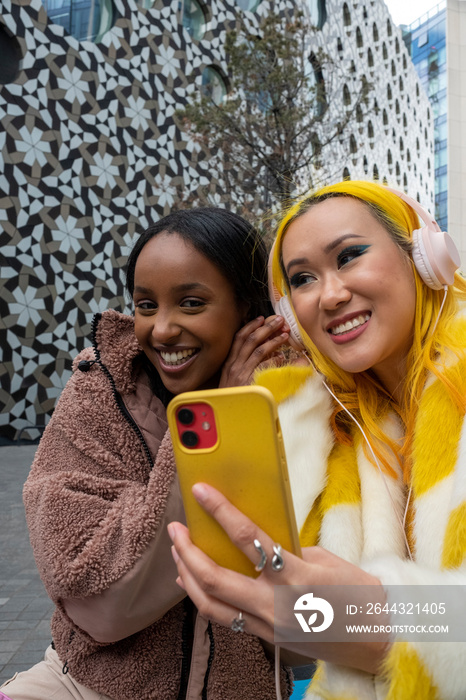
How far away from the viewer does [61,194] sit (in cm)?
1149

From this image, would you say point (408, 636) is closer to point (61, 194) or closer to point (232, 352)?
point (232, 352)

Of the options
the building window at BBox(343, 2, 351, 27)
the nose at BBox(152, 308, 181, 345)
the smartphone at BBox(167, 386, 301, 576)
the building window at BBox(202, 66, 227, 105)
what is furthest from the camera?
the building window at BBox(343, 2, 351, 27)

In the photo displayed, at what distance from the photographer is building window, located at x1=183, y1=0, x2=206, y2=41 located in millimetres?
13909

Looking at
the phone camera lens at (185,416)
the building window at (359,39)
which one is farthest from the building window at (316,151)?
the building window at (359,39)

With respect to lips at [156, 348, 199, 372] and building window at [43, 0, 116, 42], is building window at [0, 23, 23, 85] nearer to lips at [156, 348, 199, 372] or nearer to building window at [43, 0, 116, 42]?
building window at [43, 0, 116, 42]

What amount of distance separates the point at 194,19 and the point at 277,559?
1576 cm

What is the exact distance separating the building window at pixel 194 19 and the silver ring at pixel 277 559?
50.0 ft

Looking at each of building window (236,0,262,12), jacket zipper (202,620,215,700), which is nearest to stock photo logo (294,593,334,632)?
jacket zipper (202,620,215,700)

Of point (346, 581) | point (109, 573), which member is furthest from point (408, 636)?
point (109, 573)

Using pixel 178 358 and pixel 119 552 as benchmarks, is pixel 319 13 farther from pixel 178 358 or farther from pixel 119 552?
pixel 119 552

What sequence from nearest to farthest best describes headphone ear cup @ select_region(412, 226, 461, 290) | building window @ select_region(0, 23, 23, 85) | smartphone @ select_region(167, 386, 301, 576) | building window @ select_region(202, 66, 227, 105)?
1. smartphone @ select_region(167, 386, 301, 576)
2. headphone ear cup @ select_region(412, 226, 461, 290)
3. building window @ select_region(0, 23, 23, 85)
4. building window @ select_region(202, 66, 227, 105)

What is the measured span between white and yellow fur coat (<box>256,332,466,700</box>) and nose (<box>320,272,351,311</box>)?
0.25m

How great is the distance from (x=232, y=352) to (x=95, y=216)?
11.0m

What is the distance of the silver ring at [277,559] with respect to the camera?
3.10ft
